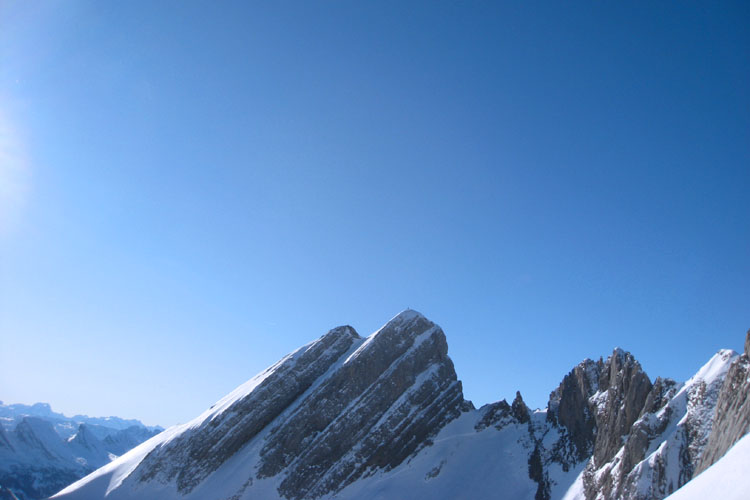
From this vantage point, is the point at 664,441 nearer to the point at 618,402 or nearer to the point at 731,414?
the point at 731,414

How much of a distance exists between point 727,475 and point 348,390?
222 ft

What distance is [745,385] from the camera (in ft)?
91.0

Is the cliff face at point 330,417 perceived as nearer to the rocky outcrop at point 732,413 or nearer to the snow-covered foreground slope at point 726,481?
the rocky outcrop at point 732,413

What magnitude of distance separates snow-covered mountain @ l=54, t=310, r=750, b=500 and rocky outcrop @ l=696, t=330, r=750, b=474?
15.5m

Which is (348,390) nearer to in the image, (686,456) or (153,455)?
(153,455)

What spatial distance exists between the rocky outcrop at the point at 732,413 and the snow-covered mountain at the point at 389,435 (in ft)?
50.8

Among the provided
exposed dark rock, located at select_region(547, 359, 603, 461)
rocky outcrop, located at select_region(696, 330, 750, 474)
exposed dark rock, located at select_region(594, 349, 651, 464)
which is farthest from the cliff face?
rocky outcrop, located at select_region(696, 330, 750, 474)

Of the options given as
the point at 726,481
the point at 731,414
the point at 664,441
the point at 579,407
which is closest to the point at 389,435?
the point at 579,407

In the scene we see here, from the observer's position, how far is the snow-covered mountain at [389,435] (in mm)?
56688

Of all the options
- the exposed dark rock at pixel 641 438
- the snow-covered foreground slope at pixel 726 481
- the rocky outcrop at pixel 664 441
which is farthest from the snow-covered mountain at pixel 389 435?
the snow-covered foreground slope at pixel 726 481

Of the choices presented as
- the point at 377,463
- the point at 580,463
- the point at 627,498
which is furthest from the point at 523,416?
the point at 627,498

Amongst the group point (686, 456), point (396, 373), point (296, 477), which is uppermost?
point (396, 373)

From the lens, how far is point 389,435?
72.1 meters

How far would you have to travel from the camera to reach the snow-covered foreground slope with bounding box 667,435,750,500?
1234 centimetres
